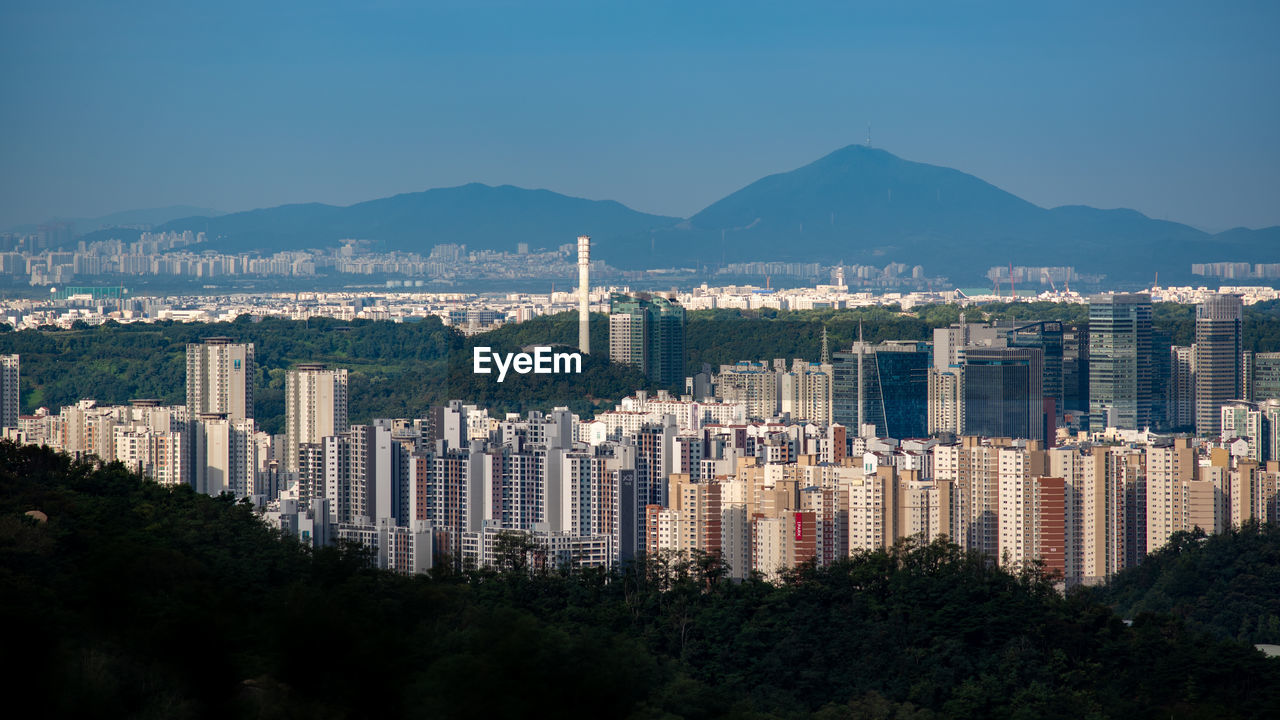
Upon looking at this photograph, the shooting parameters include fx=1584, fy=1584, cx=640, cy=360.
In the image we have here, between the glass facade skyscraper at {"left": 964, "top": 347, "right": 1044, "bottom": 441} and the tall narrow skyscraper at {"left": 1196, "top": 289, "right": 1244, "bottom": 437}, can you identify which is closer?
the glass facade skyscraper at {"left": 964, "top": 347, "right": 1044, "bottom": 441}

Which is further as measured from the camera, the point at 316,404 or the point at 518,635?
the point at 316,404

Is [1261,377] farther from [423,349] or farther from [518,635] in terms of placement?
[518,635]

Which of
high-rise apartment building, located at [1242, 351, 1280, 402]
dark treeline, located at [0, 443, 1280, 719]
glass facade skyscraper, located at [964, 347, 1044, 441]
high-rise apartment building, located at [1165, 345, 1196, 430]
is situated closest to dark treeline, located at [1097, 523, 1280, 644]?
dark treeline, located at [0, 443, 1280, 719]

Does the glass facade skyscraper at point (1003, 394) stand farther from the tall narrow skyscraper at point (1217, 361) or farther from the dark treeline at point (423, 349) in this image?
the dark treeline at point (423, 349)

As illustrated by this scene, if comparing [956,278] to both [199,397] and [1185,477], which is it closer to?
[199,397]

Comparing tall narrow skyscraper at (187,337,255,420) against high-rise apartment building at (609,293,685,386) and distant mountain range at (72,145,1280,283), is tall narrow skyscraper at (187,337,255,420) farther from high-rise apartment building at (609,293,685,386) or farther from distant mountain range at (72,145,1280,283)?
distant mountain range at (72,145,1280,283)

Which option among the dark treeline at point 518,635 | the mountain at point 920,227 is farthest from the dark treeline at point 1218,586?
the mountain at point 920,227

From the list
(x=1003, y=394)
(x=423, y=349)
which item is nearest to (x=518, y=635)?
(x=1003, y=394)
